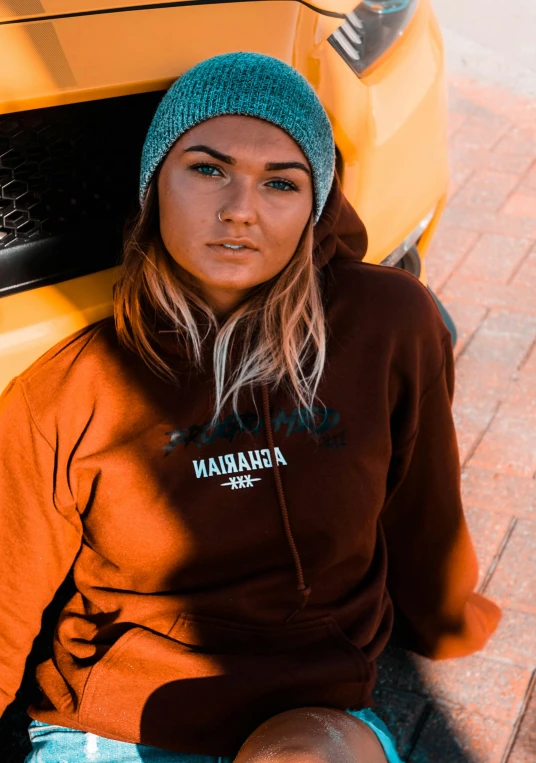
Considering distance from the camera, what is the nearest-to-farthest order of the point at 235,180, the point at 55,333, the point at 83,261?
the point at 235,180 → the point at 55,333 → the point at 83,261

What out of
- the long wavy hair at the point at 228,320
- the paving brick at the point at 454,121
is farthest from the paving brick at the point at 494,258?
the long wavy hair at the point at 228,320

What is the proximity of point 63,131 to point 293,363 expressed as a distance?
0.60m

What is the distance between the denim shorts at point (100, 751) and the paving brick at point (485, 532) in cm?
90

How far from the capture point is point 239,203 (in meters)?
1.63

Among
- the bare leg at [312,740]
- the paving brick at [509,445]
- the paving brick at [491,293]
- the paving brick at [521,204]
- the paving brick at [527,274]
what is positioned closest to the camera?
the bare leg at [312,740]

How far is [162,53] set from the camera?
1.75m

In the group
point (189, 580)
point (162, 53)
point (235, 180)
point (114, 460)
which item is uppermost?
point (162, 53)

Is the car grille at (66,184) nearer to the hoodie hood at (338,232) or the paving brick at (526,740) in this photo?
the hoodie hood at (338,232)

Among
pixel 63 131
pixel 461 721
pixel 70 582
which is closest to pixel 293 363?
pixel 63 131

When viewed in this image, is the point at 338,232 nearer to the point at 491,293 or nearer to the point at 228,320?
the point at 228,320

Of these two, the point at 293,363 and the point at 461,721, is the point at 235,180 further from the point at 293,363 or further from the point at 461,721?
the point at 461,721

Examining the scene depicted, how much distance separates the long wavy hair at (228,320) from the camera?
1740 mm

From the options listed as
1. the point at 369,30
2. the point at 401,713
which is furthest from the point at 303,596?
the point at 369,30

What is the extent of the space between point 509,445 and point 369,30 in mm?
1321
